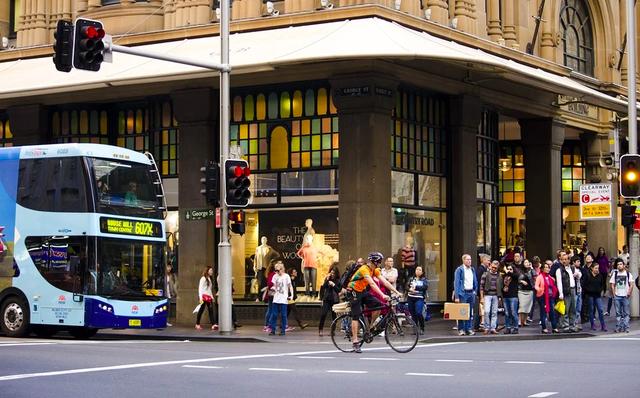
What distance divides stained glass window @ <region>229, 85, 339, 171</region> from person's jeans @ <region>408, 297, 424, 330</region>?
4.82 meters

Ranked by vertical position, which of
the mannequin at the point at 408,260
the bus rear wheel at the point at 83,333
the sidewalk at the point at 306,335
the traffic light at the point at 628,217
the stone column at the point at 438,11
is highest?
the stone column at the point at 438,11

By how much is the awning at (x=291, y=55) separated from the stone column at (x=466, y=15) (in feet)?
8.10

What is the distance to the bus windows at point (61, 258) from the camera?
24.9 m

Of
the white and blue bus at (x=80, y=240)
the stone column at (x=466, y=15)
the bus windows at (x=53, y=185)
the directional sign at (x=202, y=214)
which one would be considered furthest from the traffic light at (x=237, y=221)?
the stone column at (x=466, y=15)

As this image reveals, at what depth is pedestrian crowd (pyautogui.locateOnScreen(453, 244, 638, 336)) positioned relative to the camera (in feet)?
87.4

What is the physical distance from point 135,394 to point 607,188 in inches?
781

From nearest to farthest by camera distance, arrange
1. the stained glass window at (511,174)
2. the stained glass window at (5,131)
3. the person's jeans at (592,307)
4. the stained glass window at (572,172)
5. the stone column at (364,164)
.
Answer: the person's jeans at (592,307)
the stone column at (364,164)
the stained glass window at (5,131)
the stained glass window at (511,174)
the stained glass window at (572,172)

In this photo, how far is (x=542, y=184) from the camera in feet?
122

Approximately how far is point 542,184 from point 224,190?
14.8 meters

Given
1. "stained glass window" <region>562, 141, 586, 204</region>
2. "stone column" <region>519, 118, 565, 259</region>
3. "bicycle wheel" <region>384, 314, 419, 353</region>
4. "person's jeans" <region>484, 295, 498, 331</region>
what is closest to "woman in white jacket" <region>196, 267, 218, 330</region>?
"person's jeans" <region>484, 295, 498, 331</region>

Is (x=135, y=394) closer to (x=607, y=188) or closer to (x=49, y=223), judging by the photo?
(x=49, y=223)

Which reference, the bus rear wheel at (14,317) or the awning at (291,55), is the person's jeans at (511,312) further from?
the bus rear wheel at (14,317)

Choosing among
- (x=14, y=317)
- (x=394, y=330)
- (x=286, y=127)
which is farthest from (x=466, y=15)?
(x=14, y=317)

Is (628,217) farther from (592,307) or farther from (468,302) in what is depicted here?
(468,302)
